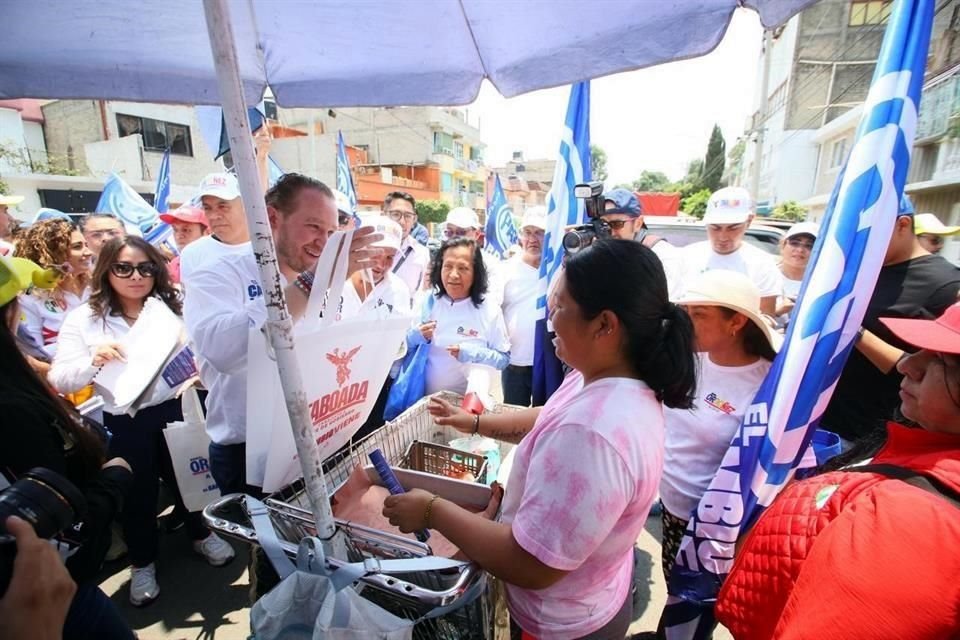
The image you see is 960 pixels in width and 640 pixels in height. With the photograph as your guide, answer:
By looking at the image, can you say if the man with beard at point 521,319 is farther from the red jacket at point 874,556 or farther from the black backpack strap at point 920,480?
the black backpack strap at point 920,480

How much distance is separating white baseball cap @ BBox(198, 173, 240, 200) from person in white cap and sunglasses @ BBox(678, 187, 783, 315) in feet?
11.3

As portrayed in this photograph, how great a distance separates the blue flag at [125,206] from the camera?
620 cm

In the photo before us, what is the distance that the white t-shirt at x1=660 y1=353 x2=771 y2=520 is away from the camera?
1.93 m

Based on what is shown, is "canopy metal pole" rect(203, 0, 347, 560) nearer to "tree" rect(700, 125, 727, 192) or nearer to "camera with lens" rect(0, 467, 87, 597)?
"camera with lens" rect(0, 467, 87, 597)

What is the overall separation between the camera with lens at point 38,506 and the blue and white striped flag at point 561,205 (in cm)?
247

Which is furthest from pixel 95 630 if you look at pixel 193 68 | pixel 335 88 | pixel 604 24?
pixel 604 24

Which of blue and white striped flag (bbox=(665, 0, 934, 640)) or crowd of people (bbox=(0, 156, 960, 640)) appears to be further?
blue and white striped flag (bbox=(665, 0, 934, 640))

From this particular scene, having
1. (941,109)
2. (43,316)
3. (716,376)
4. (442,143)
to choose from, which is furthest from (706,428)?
(442,143)

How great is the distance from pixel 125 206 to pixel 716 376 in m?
7.54

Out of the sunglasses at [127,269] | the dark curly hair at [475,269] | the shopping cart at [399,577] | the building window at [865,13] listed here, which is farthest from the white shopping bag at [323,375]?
the building window at [865,13]

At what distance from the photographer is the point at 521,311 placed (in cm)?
371

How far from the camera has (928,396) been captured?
3.48 ft

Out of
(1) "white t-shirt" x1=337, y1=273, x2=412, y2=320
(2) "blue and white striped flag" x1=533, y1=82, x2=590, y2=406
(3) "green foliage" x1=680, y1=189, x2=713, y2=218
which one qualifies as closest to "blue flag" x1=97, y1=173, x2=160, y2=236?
(1) "white t-shirt" x1=337, y1=273, x2=412, y2=320

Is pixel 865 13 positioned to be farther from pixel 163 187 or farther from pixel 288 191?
pixel 288 191
